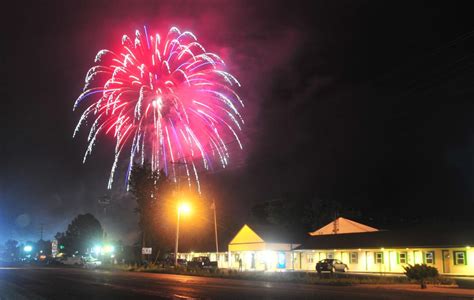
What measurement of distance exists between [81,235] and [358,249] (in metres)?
125

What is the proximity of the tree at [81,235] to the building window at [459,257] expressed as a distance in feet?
421

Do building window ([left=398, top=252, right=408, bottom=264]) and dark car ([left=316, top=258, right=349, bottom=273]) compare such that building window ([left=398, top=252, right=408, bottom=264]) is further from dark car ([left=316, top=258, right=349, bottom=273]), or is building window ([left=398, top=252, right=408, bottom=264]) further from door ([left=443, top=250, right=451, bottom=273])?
dark car ([left=316, top=258, right=349, bottom=273])

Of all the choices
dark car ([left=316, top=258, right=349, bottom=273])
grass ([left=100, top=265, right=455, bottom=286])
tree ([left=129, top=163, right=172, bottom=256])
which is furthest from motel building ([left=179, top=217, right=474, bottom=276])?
tree ([left=129, top=163, right=172, bottom=256])

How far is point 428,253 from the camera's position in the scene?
157ft

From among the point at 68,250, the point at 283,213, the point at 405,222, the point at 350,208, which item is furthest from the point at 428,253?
the point at 68,250

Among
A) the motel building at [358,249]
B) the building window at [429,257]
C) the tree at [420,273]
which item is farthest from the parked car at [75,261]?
the tree at [420,273]

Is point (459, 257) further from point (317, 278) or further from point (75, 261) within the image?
point (75, 261)

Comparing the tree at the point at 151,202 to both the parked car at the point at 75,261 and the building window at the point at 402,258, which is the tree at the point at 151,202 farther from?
the building window at the point at 402,258

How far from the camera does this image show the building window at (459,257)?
44.6 metres

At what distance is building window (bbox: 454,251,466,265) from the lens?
44.6m

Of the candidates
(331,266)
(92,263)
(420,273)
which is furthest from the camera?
(92,263)

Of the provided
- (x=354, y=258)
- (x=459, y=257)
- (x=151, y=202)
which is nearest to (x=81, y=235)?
(x=151, y=202)

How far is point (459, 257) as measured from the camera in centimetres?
4509

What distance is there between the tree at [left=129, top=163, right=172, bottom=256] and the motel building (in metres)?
7.09
